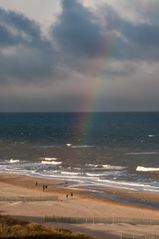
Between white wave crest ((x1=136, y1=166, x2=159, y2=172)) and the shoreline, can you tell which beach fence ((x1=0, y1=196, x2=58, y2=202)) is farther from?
white wave crest ((x1=136, y1=166, x2=159, y2=172))

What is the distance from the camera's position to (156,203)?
43.8m

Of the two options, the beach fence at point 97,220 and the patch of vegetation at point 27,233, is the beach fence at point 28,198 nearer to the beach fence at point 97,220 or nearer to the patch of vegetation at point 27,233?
the beach fence at point 97,220

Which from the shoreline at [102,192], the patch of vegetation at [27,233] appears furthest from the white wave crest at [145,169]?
the patch of vegetation at [27,233]

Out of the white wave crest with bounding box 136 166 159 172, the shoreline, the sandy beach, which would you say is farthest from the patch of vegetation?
the white wave crest with bounding box 136 166 159 172

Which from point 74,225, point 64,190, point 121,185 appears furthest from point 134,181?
point 74,225

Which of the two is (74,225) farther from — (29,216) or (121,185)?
(121,185)

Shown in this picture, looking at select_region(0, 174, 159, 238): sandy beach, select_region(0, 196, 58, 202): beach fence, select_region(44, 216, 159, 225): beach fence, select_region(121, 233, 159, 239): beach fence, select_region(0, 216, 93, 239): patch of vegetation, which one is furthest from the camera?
select_region(0, 196, 58, 202): beach fence

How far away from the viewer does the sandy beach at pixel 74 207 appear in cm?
3278

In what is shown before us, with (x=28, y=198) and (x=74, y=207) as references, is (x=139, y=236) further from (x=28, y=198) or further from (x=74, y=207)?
(x=28, y=198)

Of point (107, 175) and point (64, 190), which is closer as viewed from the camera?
point (64, 190)

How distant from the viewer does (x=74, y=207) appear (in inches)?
1649

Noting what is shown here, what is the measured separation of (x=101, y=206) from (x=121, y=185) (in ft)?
40.2

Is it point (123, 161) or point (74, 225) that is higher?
point (123, 161)

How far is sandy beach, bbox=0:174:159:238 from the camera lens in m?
32.8
